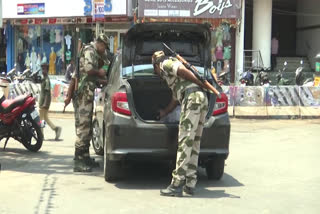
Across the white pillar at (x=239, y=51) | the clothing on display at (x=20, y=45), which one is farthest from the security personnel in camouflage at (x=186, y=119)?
the clothing on display at (x=20, y=45)

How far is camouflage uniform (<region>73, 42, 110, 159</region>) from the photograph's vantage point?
22.9ft

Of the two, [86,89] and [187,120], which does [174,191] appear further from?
[86,89]

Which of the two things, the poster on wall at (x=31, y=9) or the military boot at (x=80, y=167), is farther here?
the poster on wall at (x=31, y=9)

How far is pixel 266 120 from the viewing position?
14812 millimetres

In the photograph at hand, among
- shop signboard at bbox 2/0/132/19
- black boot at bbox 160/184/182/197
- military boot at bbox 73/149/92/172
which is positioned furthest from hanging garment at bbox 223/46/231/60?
black boot at bbox 160/184/182/197

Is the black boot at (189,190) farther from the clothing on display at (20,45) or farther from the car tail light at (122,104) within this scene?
the clothing on display at (20,45)

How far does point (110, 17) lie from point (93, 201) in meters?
17.7

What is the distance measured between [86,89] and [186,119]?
1927 millimetres

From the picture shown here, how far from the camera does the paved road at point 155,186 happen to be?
209 inches

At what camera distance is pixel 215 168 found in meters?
6.61

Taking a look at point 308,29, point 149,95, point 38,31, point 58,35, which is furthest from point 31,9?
point 149,95

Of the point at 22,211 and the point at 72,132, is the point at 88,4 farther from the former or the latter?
the point at 22,211

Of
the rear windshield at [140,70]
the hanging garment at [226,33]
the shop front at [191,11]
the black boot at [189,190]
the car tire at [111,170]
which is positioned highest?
the shop front at [191,11]

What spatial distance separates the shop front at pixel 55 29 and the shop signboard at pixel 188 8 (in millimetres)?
933
